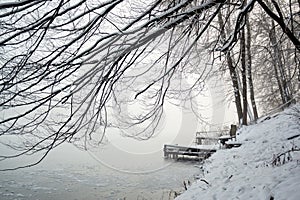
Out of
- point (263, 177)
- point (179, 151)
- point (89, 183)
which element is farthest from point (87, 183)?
point (179, 151)

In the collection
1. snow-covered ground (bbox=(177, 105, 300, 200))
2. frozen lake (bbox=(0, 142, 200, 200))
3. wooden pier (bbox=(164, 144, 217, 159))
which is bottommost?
frozen lake (bbox=(0, 142, 200, 200))

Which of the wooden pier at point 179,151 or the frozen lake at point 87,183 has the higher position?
the wooden pier at point 179,151

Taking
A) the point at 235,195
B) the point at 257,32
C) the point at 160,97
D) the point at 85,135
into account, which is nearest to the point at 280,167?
the point at 235,195

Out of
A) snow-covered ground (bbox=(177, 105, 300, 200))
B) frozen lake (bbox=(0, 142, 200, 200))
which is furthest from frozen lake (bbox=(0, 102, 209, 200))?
snow-covered ground (bbox=(177, 105, 300, 200))

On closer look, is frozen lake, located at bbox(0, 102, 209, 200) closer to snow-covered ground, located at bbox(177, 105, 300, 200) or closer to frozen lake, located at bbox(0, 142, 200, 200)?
frozen lake, located at bbox(0, 142, 200, 200)

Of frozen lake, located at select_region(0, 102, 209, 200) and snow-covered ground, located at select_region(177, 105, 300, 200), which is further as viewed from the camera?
frozen lake, located at select_region(0, 102, 209, 200)

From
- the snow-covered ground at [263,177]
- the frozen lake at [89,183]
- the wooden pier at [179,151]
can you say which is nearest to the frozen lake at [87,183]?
the frozen lake at [89,183]

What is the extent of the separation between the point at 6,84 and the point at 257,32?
38.7 ft

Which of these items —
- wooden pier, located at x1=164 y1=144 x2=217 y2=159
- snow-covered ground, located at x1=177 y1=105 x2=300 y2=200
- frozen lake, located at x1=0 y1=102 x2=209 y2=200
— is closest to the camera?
snow-covered ground, located at x1=177 y1=105 x2=300 y2=200

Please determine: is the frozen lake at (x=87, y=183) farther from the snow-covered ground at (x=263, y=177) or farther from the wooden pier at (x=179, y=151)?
the wooden pier at (x=179, y=151)

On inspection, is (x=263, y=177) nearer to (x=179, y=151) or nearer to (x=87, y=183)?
(x=87, y=183)

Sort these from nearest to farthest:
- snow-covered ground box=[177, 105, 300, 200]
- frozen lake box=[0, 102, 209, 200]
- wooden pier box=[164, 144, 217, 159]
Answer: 1. snow-covered ground box=[177, 105, 300, 200]
2. frozen lake box=[0, 102, 209, 200]
3. wooden pier box=[164, 144, 217, 159]

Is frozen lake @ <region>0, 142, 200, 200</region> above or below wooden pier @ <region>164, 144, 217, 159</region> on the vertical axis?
below

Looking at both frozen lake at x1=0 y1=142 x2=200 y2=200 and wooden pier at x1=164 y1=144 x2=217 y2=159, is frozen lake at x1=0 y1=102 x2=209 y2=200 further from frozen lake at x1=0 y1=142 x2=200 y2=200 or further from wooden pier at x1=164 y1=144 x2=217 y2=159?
wooden pier at x1=164 y1=144 x2=217 y2=159
